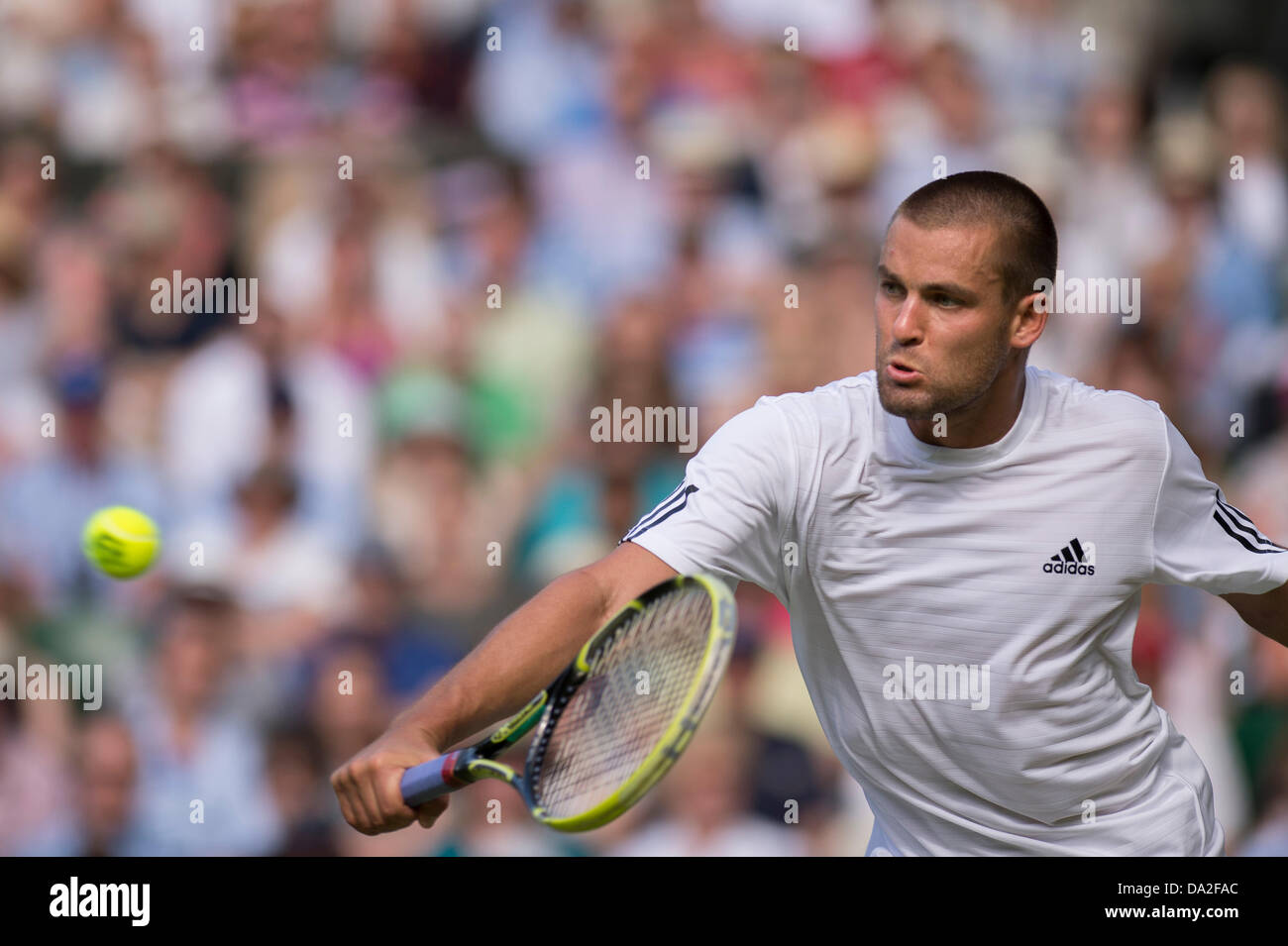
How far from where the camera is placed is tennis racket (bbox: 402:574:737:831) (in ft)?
8.79

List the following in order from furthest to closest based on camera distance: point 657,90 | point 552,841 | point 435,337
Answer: point 657,90
point 435,337
point 552,841

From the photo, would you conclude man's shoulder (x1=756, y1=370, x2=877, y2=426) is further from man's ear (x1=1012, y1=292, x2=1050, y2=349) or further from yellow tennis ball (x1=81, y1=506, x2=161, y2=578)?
yellow tennis ball (x1=81, y1=506, x2=161, y2=578)

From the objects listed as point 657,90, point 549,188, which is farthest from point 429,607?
point 657,90

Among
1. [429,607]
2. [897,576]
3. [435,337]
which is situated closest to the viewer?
[897,576]

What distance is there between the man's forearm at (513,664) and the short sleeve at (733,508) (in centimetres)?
20

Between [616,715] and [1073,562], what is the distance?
1.13 metres

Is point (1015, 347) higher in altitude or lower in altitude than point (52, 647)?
higher

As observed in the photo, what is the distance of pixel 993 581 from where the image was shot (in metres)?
3.46

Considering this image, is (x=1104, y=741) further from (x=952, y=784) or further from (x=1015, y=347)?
(x=1015, y=347)

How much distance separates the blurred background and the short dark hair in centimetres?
288

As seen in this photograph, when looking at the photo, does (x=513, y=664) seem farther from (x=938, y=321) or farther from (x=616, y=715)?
(x=938, y=321)

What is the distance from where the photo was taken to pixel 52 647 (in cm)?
646

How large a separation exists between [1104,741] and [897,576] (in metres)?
0.59

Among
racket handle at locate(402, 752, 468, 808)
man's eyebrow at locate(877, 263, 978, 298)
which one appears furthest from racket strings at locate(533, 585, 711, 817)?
man's eyebrow at locate(877, 263, 978, 298)
